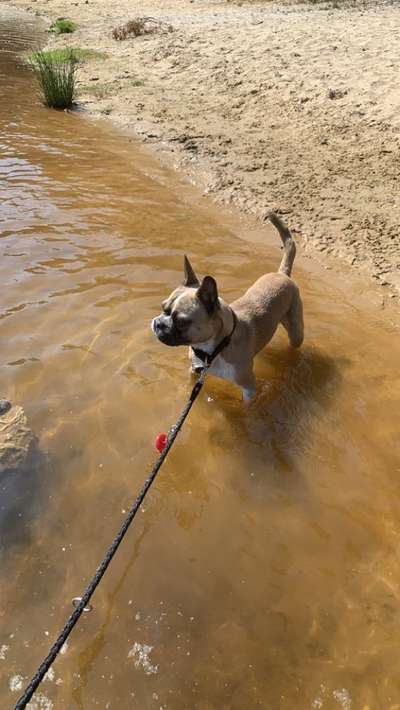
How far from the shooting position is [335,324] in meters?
6.34

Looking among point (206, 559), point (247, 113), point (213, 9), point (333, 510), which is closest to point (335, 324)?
point (333, 510)

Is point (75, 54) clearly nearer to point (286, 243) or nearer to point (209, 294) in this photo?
point (286, 243)

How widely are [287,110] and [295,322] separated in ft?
25.6

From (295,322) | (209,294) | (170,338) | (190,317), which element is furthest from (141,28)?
(170,338)

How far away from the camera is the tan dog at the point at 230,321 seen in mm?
3961

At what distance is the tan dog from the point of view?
3.96 metres

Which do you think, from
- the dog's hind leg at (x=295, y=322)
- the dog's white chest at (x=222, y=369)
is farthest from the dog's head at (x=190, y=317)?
the dog's hind leg at (x=295, y=322)

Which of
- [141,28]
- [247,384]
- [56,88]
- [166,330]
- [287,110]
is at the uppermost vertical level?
[141,28]

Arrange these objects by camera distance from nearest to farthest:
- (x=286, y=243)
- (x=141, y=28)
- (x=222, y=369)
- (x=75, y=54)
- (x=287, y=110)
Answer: (x=222, y=369) < (x=286, y=243) < (x=287, y=110) < (x=75, y=54) < (x=141, y=28)

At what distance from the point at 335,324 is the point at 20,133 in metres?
9.34

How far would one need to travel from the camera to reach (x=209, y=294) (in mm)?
3977

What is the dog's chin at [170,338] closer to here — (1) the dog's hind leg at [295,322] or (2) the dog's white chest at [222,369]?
(2) the dog's white chest at [222,369]

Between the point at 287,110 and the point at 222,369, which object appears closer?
the point at 222,369

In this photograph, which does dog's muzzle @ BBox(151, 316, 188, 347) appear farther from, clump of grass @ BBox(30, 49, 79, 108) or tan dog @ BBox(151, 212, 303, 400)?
clump of grass @ BBox(30, 49, 79, 108)
